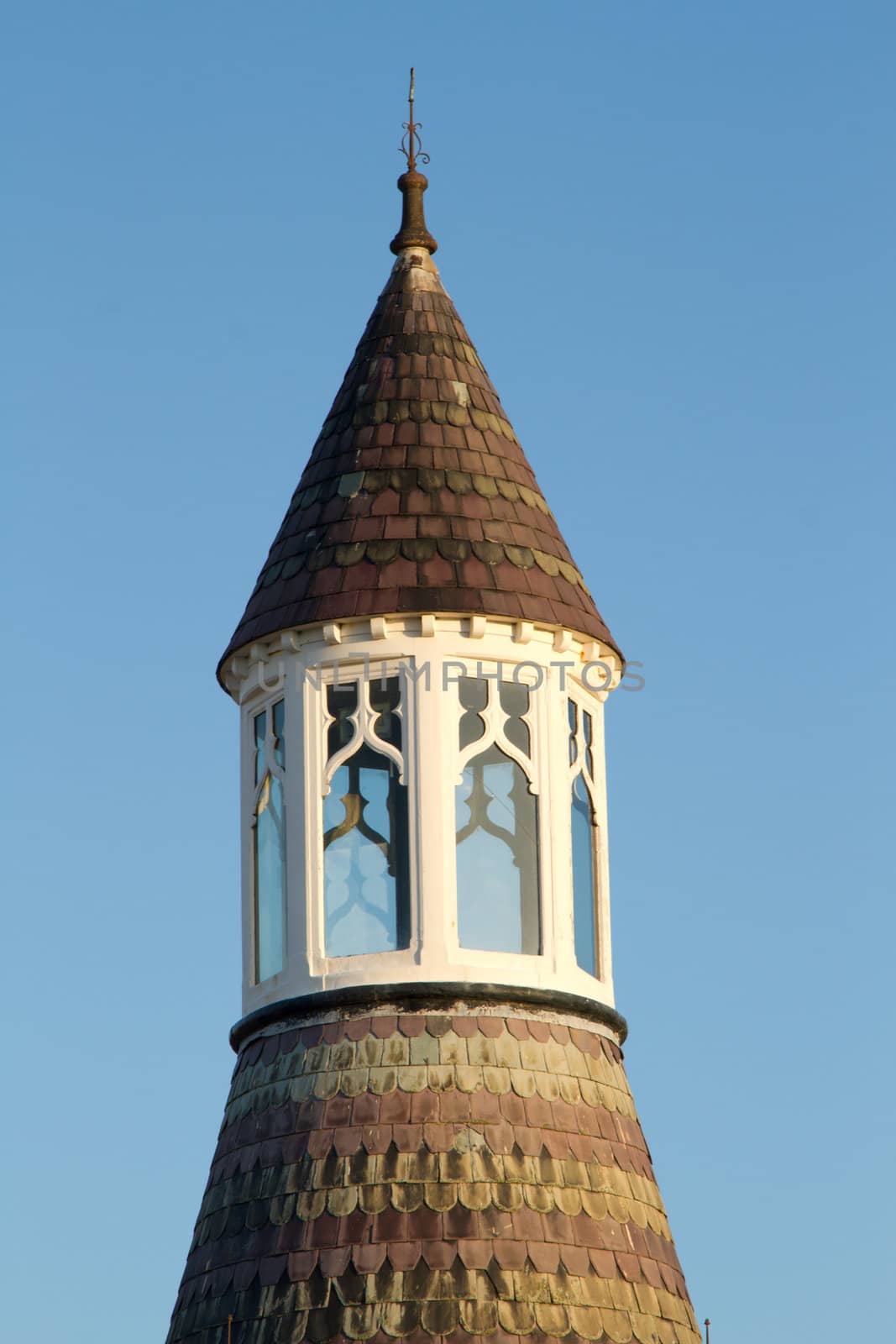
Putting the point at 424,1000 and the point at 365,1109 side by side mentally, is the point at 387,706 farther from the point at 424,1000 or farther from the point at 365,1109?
the point at 365,1109

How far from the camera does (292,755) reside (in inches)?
953

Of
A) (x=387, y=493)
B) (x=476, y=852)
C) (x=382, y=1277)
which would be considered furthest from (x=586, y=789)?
(x=382, y=1277)

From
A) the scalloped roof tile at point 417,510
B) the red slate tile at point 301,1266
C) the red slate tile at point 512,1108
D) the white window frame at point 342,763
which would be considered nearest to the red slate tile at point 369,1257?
the red slate tile at point 301,1266

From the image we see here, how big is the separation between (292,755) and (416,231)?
5614 mm

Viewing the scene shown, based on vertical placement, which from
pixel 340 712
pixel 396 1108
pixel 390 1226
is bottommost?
pixel 390 1226

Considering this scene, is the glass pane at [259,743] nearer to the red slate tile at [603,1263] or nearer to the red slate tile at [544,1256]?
the red slate tile at [544,1256]

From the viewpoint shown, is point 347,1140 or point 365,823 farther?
point 365,823

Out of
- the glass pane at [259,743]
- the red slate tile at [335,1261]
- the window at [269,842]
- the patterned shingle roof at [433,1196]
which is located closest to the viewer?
the patterned shingle roof at [433,1196]

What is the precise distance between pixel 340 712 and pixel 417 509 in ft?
6.25

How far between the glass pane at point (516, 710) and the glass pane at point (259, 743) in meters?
2.22

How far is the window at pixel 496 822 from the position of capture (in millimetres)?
23641

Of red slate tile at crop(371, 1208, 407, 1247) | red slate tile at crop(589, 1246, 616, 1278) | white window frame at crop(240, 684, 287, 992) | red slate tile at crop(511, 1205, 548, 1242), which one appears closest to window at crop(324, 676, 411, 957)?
white window frame at crop(240, 684, 287, 992)

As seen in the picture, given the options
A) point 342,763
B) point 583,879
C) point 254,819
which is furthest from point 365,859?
point 583,879

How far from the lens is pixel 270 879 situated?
80.7 feet
